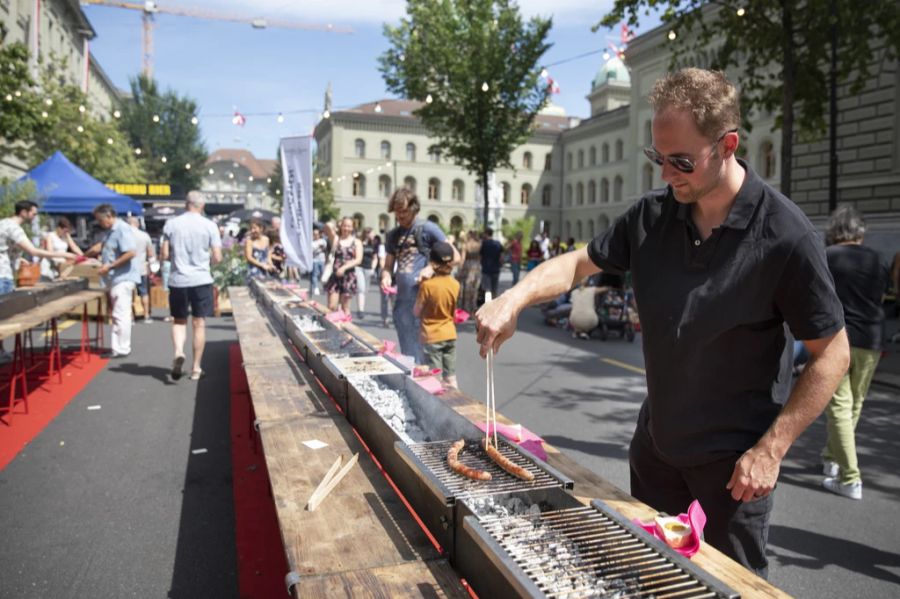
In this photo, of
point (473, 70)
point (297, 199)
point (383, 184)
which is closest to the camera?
point (297, 199)

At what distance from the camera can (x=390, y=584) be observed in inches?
76.9

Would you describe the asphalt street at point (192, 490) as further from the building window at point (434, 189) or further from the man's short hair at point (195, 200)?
the building window at point (434, 189)

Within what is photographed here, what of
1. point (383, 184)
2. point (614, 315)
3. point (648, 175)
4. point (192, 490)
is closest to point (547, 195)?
point (383, 184)

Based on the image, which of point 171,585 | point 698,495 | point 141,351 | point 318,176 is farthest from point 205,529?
point 318,176

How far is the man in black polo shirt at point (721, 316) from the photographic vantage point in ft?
6.40

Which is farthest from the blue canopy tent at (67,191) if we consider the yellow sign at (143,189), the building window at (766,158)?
the building window at (766,158)

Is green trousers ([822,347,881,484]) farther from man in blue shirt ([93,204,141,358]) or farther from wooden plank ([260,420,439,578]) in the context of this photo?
man in blue shirt ([93,204,141,358])

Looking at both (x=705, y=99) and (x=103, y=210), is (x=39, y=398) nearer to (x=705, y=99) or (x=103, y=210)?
(x=103, y=210)

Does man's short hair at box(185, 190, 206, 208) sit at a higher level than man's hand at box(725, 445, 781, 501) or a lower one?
higher

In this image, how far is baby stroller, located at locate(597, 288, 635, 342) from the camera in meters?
12.8

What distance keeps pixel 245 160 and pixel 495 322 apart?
426ft

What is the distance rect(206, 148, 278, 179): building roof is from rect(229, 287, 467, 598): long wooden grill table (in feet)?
397

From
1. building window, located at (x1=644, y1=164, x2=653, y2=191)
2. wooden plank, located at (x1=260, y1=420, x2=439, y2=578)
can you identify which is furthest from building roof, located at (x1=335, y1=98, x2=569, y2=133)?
wooden plank, located at (x1=260, y1=420, x2=439, y2=578)

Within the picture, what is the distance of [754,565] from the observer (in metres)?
2.23
